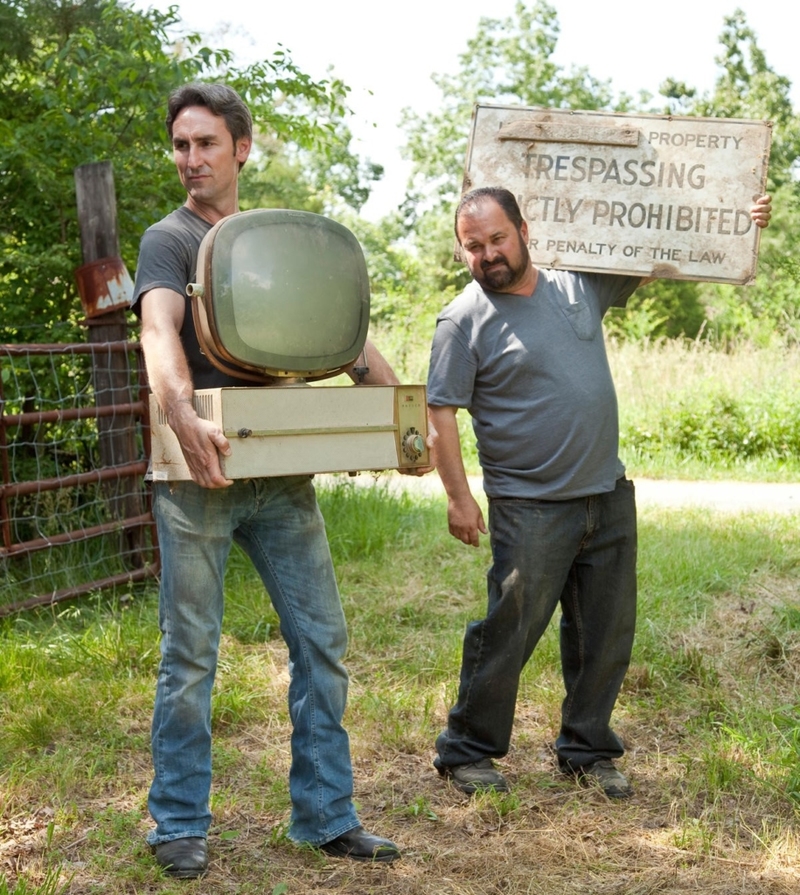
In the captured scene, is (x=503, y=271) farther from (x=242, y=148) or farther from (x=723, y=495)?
(x=723, y=495)

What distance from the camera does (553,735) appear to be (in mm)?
4219

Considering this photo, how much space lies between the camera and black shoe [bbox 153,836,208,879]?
303cm

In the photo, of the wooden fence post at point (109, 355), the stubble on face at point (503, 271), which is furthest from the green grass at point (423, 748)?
the stubble on face at point (503, 271)

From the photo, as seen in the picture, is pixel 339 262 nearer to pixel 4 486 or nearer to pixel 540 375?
pixel 540 375

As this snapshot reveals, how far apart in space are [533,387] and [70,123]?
401 centimetres

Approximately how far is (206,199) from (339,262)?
420 mm

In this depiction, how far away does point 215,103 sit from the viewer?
116 inches

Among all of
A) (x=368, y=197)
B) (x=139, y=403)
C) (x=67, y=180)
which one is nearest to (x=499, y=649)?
(x=139, y=403)

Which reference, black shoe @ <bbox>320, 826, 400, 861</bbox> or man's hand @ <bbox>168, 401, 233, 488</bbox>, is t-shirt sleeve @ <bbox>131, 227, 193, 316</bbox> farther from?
black shoe @ <bbox>320, 826, 400, 861</bbox>

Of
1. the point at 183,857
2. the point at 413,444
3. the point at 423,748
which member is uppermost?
the point at 413,444

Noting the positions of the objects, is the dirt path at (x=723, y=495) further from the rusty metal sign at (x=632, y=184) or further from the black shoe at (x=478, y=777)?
the black shoe at (x=478, y=777)

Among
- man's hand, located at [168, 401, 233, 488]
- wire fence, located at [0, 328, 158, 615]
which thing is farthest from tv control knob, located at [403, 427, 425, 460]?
wire fence, located at [0, 328, 158, 615]

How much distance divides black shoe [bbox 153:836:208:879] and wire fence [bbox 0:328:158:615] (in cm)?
277

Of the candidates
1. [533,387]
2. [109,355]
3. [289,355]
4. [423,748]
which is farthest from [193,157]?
[109,355]
